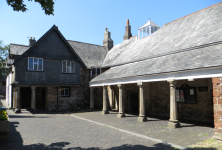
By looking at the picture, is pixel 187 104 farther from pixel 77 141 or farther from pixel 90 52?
pixel 90 52

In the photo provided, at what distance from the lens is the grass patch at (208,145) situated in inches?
247

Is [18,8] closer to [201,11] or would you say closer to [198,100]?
[198,100]

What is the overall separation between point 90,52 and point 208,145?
19.1m

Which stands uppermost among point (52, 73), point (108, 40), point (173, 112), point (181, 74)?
point (108, 40)

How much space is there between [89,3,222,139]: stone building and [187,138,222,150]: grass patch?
0.54m

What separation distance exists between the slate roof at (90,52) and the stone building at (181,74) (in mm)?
4107

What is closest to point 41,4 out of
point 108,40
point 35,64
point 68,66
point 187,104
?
point 187,104

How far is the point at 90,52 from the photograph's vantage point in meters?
23.6

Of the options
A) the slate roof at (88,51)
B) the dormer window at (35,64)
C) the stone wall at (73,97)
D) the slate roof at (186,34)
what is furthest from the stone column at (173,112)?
the dormer window at (35,64)

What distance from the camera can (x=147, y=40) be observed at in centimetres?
1808

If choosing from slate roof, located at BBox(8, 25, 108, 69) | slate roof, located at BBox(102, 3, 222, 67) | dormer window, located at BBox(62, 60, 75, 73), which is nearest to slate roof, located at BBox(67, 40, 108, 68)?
slate roof, located at BBox(8, 25, 108, 69)

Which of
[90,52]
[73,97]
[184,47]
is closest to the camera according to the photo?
[184,47]

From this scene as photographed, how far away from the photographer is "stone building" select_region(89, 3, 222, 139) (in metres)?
8.59

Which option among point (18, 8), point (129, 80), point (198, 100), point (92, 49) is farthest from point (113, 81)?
point (92, 49)
